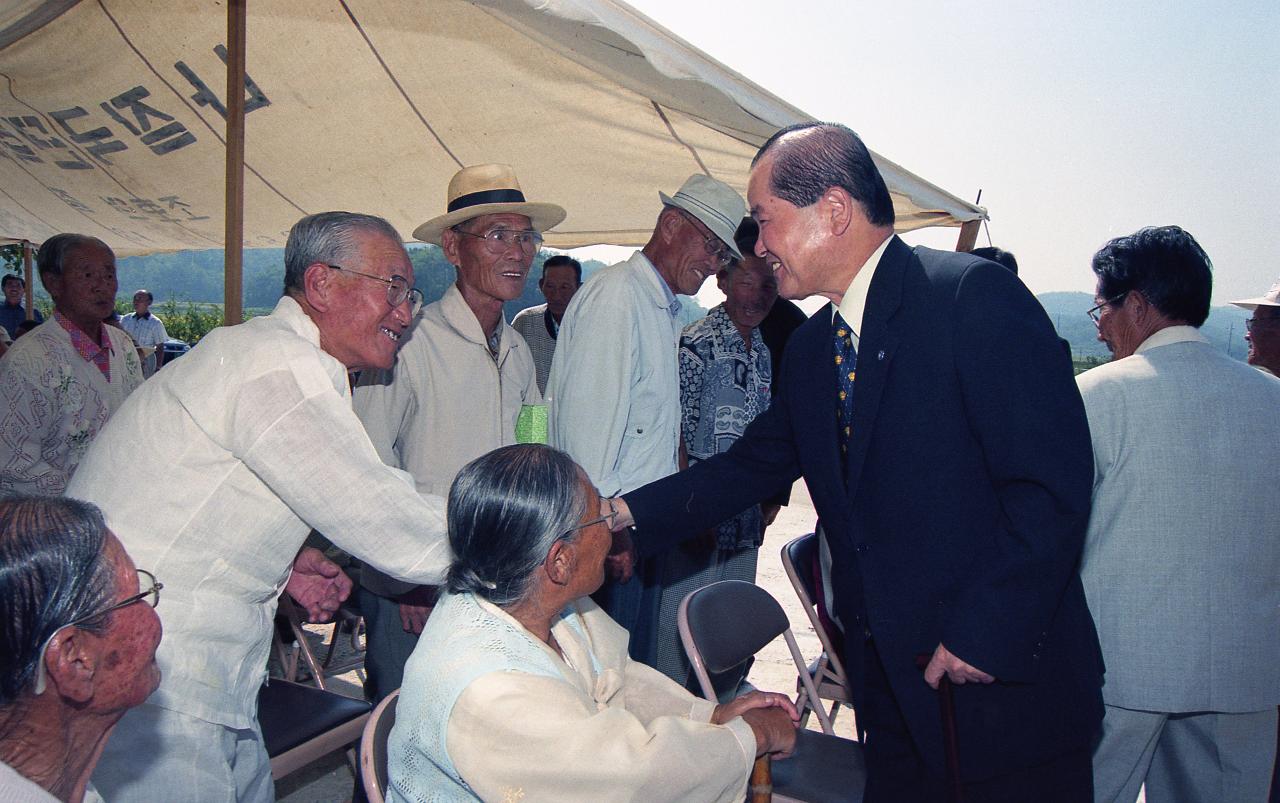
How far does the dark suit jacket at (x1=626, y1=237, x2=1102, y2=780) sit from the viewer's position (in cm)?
162

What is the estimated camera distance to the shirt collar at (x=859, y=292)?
1856 mm

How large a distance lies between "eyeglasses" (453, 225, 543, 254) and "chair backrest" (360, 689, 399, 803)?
172cm

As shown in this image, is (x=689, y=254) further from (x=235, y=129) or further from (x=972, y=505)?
(x=235, y=129)

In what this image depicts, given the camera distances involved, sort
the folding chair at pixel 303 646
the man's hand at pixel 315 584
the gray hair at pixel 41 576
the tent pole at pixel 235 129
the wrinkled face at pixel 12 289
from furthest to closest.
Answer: the wrinkled face at pixel 12 289 → the tent pole at pixel 235 129 → the folding chair at pixel 303 646 → the man's hand at pixel 315 584 → the gray hair at pixel 41 576

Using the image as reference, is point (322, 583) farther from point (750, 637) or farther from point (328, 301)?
point (750, 637)

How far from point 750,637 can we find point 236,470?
65.3 inches

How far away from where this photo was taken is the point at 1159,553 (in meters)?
2.35

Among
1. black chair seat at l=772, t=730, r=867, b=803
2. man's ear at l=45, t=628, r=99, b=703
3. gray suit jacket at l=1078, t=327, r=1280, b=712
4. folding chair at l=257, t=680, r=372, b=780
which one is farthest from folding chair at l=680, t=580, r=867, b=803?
man's ear at l=45, t=628, r=99, b=703

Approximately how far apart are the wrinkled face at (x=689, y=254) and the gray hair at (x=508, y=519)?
1762 mm

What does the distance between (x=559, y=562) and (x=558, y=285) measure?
14.8ft

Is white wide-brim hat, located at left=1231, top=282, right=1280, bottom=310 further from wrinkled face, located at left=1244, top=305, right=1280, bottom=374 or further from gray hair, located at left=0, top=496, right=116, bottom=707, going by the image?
gray hair, located at left=0, top=496, right=116, bottom=707

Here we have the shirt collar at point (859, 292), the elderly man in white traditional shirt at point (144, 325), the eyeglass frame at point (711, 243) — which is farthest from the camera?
the elderly man in white traditional shirt at point (144, 325)

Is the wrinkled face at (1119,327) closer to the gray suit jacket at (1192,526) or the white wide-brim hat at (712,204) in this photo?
the gray suit jacket at (1192,526)

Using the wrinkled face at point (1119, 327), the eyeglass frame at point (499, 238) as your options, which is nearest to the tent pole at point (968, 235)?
the wrinkled face at point (1119, 327)
